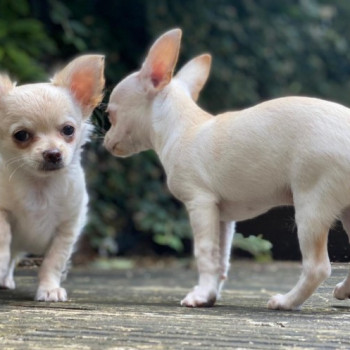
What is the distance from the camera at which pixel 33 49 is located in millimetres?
3531

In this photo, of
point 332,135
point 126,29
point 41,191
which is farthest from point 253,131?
point 126,29

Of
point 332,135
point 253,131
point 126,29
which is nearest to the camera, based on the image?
point 332,135

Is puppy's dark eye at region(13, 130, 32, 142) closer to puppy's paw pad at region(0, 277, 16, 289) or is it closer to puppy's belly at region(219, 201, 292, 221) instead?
puppy's belly at region(219, 201, 292, 221)

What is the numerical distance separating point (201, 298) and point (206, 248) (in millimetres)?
113

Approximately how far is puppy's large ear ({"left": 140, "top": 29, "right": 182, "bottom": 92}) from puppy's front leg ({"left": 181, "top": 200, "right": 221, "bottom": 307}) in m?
0.33

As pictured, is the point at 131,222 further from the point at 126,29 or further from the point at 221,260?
the point at 221,260

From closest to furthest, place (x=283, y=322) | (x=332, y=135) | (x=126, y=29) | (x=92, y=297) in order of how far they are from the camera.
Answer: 1. (x=283, y=322)
2. (x=332, y=135)
3. (x=92, y=297)
4. (x=126, y=29)

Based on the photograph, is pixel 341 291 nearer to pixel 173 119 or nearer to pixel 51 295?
pixel 173 119

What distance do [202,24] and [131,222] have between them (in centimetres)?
119

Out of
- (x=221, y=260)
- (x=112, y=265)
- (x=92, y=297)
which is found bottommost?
(x=112, y=265)

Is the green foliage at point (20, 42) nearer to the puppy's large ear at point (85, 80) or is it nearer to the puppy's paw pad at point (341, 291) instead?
the puppy's large ear at point (85, 80)

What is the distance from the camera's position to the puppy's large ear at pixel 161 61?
6.16ft

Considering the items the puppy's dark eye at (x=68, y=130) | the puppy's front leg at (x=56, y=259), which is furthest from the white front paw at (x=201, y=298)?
the puppy's dark eye at (x=68, y=130)

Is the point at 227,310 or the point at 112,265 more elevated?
the point at 227,310
